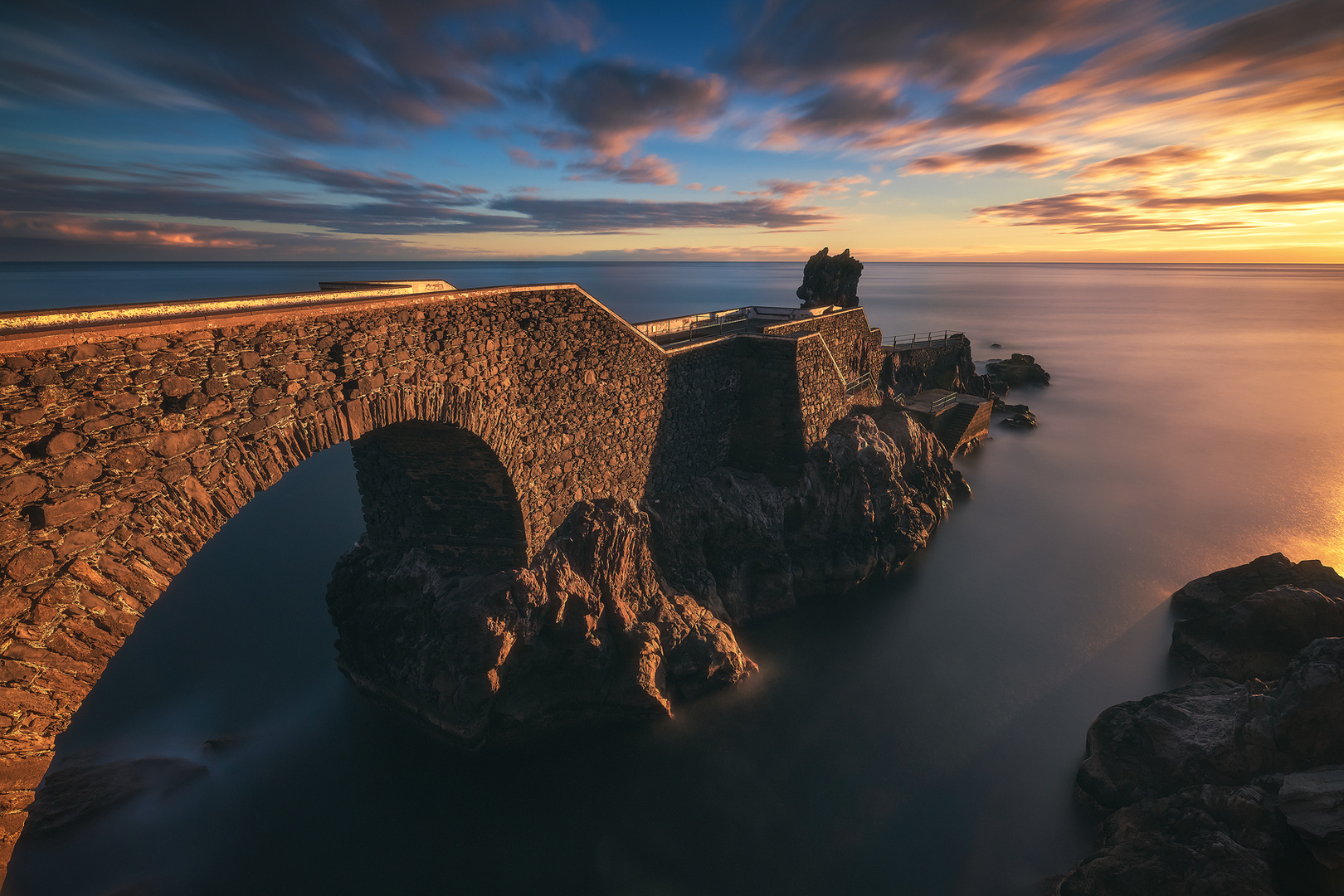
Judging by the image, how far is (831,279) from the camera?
30.1 meters

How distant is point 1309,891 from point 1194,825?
49.6 inches

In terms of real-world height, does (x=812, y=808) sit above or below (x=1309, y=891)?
below

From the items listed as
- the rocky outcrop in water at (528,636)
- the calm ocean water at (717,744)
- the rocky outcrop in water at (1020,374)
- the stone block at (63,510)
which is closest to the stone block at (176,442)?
the stone block at (63,510)

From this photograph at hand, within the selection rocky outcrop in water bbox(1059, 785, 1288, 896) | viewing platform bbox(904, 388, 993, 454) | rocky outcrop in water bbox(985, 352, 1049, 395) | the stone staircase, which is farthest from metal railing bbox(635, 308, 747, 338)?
rocky outcrop in water bbox(985, 352, 1049, 395)

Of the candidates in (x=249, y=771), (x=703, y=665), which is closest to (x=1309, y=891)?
(x=703, y=665)

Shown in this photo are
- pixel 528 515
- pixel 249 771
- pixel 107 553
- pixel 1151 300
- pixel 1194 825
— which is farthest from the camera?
pixel 1151 300

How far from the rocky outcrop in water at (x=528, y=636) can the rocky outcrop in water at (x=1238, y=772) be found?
8153mm

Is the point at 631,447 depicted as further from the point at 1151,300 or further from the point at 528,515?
the point at 1151,300

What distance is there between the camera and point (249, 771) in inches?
455

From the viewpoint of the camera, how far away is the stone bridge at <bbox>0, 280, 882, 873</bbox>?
4.55 meters

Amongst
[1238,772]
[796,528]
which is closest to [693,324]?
[796,528]

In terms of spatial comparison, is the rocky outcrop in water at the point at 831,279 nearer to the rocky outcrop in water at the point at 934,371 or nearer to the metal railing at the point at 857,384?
the rocky outcrop in water at the point at 934,371

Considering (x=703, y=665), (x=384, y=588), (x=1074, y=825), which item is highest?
(x=384, y=588)

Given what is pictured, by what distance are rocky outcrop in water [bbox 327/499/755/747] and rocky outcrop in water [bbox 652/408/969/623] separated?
5.99 feet
